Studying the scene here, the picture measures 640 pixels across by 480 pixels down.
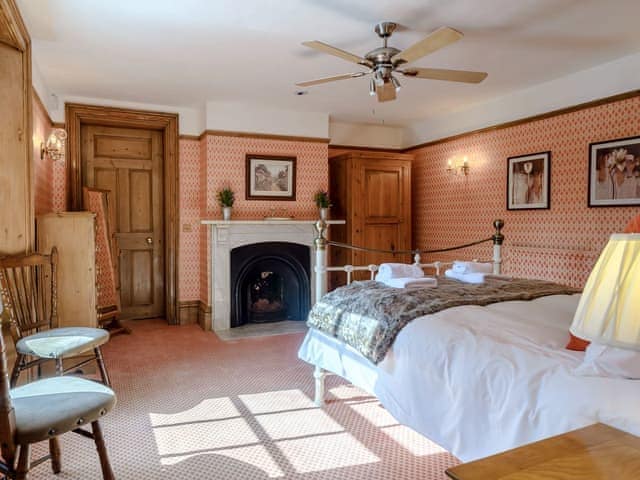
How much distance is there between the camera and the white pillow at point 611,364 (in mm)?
1446

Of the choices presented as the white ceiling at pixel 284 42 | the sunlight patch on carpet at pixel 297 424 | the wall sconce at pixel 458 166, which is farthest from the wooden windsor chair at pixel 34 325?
the wall sconce at pixel 458 166

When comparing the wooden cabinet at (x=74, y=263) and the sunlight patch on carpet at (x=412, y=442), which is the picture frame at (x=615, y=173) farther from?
the wooden cabinet at (x=74, y=263)

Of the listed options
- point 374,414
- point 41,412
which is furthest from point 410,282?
Result: point 41,412

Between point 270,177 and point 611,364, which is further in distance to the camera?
point 270,177

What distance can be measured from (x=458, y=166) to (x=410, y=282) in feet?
10.8

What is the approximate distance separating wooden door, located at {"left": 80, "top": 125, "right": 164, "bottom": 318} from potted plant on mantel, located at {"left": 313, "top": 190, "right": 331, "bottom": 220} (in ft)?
6.46

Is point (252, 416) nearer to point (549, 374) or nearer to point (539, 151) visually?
point (549, 374)

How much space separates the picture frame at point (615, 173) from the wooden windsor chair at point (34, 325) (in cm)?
408

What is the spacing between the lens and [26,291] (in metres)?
2.92

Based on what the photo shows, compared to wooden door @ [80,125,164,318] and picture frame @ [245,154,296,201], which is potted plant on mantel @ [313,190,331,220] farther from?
wooden door @ [80,125,164,318]

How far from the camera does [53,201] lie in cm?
501

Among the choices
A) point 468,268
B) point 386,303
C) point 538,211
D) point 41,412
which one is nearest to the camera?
point 41,412

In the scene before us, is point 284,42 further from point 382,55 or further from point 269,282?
point 269,282

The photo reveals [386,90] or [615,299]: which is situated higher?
[386,90]
